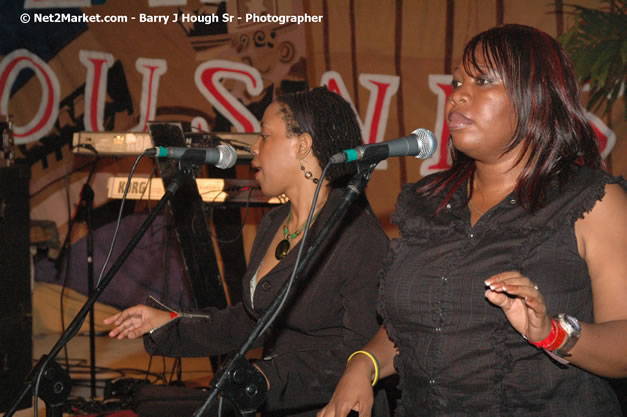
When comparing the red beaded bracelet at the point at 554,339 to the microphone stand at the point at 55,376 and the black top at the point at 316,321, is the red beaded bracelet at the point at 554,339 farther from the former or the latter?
the microphone stand at the point at 55,376

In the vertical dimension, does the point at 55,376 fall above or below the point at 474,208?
below

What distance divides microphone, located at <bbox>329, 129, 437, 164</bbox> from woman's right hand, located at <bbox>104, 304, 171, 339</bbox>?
3.45ft

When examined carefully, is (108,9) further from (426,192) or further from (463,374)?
(463,374)

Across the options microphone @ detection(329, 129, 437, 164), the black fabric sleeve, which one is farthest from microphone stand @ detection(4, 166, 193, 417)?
microphone @ detection(329, 129, 437, 164)

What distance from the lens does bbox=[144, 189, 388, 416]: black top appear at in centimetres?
227

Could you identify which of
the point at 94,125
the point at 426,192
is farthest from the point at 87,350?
the point at 426,192

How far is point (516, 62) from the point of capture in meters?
1.85

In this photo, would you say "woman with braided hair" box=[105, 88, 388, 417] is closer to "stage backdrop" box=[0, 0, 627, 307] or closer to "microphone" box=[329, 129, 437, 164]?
"microphone" box=[329, 129, 437, 164]

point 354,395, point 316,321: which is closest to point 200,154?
point 316,321

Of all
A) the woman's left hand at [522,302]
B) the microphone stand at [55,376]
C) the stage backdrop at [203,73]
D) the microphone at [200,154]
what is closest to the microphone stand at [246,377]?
the woman's left hand at [522,302]

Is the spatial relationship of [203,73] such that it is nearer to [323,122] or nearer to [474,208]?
[323,122]

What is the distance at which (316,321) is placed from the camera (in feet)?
7.92

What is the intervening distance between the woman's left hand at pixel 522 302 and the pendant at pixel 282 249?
46.3 inches

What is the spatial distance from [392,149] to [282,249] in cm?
104
